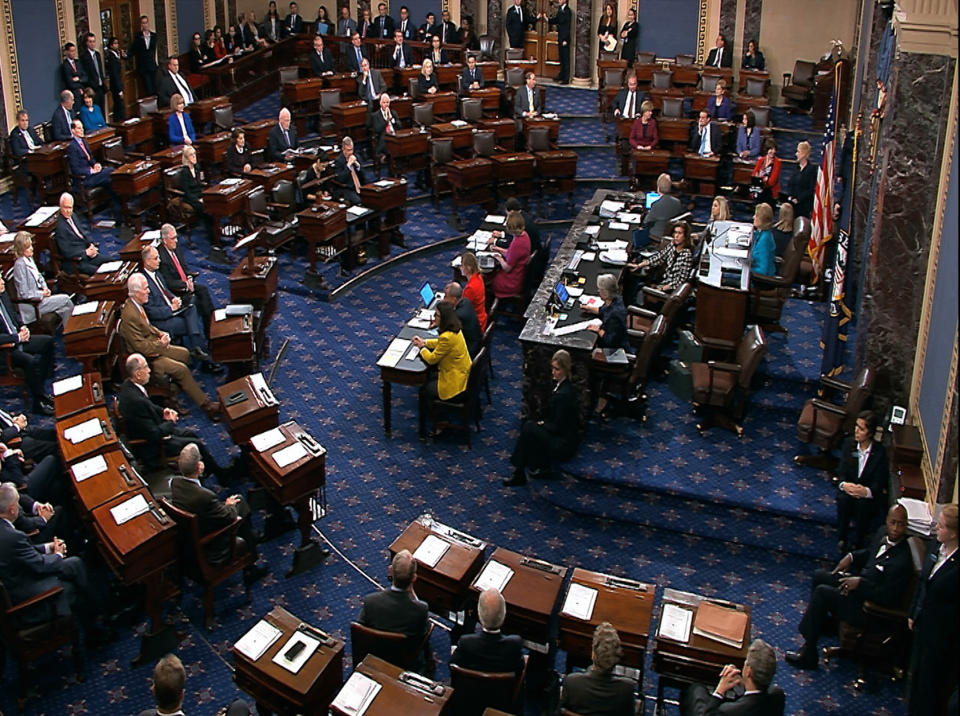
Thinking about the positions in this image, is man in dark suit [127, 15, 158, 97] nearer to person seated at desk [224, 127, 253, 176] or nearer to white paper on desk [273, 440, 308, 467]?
person seated at desk [224, 127, 253, 176]

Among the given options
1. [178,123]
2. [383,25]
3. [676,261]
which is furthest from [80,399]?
[383,25]

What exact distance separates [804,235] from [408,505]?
4.98m

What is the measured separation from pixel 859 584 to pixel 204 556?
13.9 ft

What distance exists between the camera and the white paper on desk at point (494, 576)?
6688 millimetres

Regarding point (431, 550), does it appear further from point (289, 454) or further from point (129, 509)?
point (129, 509)

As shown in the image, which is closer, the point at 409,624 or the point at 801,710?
the point at 409,624

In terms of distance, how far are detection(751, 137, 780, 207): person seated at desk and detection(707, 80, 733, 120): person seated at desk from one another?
2.05 meters

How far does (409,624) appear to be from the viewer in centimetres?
635

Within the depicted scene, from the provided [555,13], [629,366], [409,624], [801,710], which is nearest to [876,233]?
[629,366]

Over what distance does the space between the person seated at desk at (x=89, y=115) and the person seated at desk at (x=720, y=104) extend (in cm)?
851

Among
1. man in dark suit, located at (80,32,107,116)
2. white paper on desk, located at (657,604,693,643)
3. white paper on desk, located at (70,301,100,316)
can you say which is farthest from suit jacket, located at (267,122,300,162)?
white paper on desk, located at (657,604,693,643)

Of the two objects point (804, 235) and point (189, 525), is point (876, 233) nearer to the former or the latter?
point (804, 235)

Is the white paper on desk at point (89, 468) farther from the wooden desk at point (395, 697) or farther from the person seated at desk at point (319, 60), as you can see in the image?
the person seated at desk at point (319, 60)

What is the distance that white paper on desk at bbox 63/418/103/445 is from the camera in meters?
7.89
